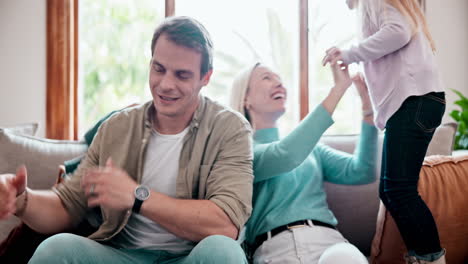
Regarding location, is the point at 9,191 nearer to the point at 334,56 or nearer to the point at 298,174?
the point at 298,174

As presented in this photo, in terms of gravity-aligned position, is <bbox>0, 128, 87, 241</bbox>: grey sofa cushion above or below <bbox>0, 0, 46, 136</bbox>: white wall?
below

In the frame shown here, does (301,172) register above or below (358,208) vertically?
above

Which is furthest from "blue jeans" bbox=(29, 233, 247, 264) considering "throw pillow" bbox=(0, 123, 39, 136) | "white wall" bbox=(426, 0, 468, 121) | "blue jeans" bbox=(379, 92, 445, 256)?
"white wall" bbox=(426, 0, 468, 121)

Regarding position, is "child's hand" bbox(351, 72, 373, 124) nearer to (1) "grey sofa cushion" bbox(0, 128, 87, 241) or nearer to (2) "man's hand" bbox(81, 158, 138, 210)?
(2) "man's hand" bbox(81, 158, 138, 210)

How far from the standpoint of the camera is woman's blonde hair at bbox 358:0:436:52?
1525mm

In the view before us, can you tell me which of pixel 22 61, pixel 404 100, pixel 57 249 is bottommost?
pixel 57 249

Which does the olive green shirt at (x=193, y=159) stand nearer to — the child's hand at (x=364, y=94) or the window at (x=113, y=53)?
the child's hand at (x=364, y=94)

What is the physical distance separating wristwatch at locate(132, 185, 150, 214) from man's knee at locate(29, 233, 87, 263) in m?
0.18

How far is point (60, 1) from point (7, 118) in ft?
2.91

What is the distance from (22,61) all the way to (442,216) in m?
2.76

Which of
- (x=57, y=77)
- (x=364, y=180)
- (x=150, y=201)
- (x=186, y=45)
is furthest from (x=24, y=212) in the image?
(x=57, y=77)

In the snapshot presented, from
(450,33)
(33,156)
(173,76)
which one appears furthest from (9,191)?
(450,33)

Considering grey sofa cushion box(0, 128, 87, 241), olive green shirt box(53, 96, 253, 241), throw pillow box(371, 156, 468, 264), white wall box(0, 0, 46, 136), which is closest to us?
olive green shirt box(53, 96, 253, 241)

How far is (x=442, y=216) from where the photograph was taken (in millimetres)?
1493
